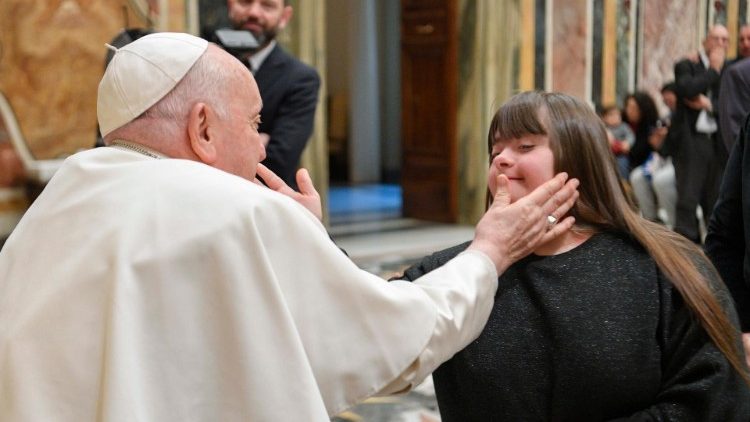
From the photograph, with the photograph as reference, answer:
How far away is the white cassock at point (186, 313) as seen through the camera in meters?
1.73

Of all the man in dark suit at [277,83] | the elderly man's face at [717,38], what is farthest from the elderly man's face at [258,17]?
the elderly man's face at [717,38]

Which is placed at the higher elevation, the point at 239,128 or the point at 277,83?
the point at 239,128

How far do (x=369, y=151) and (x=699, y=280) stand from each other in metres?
13.2

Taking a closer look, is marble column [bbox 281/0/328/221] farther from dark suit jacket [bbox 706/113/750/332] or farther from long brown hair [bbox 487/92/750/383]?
long brown hair [bbox 487/92/750/383]

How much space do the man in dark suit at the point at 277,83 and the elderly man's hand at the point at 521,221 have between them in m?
2.42

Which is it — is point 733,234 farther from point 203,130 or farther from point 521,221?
point 203,130

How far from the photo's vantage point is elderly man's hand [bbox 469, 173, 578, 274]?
2.17 m

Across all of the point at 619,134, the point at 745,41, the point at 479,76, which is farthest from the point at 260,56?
the point at 619,134

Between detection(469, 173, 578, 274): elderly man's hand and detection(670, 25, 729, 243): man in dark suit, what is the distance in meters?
6.74

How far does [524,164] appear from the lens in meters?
2.34

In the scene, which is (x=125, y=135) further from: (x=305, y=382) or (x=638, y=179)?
(x=638, y=179)

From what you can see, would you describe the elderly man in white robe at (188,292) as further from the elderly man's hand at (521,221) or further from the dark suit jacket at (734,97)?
the dark suit jacket at (734,97)

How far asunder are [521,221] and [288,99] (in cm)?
263

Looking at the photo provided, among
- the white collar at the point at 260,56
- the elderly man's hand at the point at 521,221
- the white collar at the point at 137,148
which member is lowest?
the elderly man's hand at the point at 521,221
